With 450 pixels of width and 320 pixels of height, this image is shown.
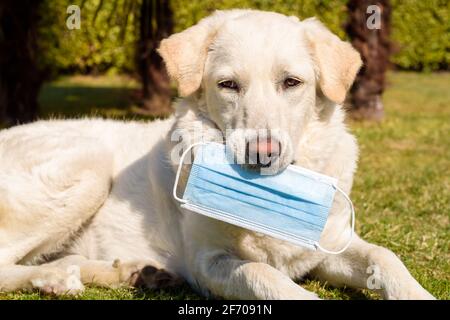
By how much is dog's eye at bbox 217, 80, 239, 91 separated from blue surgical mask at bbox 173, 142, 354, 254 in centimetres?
37

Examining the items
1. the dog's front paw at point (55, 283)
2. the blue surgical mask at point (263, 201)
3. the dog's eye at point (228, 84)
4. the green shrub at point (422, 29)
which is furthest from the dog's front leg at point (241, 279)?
the green shrub at point (422, 29)

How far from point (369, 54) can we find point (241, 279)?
808cm

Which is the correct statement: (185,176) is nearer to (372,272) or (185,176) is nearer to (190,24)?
(372,272)

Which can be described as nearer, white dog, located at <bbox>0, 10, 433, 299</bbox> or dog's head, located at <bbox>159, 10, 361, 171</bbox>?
dog's head, located at <bbox>159, 10, 361, 171</bbox>

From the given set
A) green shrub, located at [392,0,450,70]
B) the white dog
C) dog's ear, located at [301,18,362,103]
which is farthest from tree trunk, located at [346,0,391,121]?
green shrub, located at [392,0,450,70]

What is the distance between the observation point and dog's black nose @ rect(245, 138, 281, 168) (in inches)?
129

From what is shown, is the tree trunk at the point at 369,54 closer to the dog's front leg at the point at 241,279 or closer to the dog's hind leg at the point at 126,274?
the dog's hind leg at the point at 126,274

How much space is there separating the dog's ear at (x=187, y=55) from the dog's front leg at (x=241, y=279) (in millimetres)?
896

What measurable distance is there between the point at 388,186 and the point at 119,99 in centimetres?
877

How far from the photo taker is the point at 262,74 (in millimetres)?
3574

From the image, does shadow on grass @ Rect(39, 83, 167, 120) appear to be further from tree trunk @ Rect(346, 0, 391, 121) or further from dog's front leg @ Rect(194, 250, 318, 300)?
dog's front leg @ Rect(194, 250, 318, 300)

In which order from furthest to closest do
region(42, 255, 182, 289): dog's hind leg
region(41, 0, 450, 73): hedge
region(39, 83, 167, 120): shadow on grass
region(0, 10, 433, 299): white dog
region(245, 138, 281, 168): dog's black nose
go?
region(41, 0, 450, 73): hedge < region(39, 83, 167, 120): shadow on grass < region(42, 255, 182, 289): dog's hind leg < region(0, 10, 433, 299): white dog < region(245, 138, 281, 168): dog's black nose

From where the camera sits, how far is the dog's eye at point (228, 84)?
3646mm

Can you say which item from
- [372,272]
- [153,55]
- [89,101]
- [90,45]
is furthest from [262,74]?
[90,45]
